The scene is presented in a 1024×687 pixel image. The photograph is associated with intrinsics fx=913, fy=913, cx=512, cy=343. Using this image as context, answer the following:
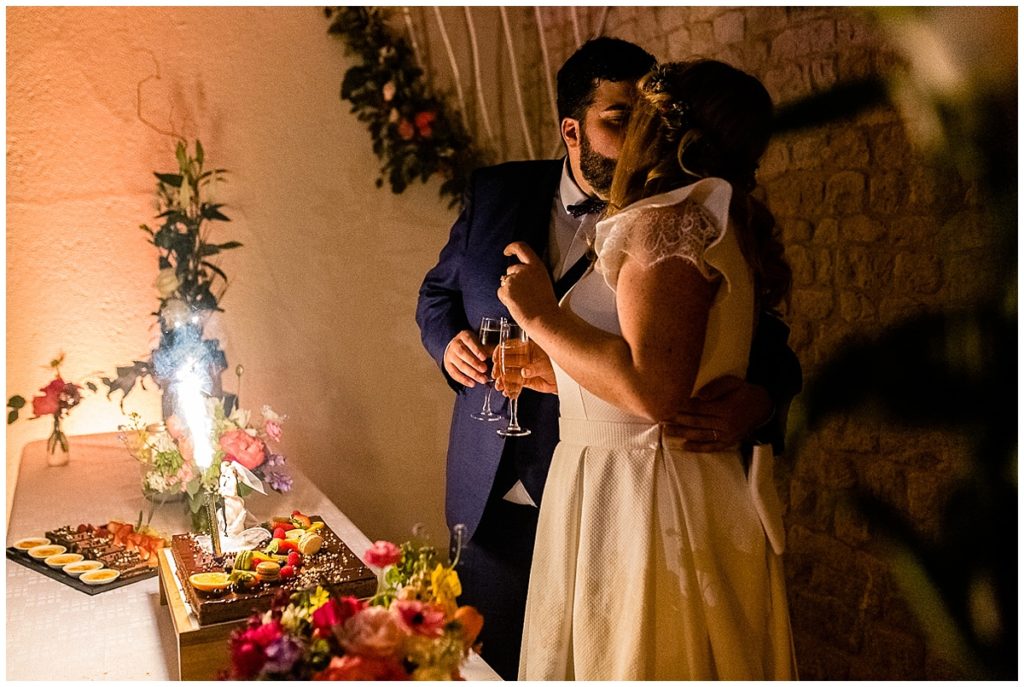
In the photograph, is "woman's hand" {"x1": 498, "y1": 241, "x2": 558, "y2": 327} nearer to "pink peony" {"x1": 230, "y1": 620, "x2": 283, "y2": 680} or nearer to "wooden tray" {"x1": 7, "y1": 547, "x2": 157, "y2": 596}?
"pink peony" {"x1": 230, "y1": 620, "x2": 283, "y2": 680}

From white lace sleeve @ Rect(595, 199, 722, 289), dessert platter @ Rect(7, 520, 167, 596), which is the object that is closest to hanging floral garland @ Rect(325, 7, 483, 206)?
dessert platter @ Rect(7, 520, 167, 596)

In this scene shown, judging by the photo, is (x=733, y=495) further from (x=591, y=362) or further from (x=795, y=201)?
(x=795, y=201)

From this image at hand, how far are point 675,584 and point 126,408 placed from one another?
7.12 feet

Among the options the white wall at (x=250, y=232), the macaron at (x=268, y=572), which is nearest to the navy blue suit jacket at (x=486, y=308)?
the macaron at (x=268, y=572)

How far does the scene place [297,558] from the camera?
58.1 inches

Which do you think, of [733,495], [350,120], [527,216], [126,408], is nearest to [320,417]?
[126,408]

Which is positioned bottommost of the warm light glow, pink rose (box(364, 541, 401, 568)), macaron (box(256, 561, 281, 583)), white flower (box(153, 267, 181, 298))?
macaron (box(256, 561, 281, 583))

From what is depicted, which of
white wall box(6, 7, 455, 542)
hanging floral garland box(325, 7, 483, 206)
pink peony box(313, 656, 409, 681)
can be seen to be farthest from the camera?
hanging floral garland box(325, 7, 483, 206)

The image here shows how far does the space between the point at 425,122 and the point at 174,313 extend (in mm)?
1098

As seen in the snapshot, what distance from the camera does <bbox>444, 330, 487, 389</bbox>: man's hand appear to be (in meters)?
1.85

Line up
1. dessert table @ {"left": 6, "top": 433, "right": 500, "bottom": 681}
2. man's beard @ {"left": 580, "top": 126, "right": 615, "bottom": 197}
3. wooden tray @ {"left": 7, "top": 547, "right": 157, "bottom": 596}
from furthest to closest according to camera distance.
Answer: man's beard @ {"left": 580, "top": 126, "right": 615, "bottom": 197} → wooden tray @ {"left": 7, "top": 547, "right": 157, "bottom": 596} → dessert table @ {"left": 6, "top": 433, "right": 500, "bottom": 681}

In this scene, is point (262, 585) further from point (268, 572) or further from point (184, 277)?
point (184, 277)

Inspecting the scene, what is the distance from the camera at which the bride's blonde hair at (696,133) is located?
1304 mm

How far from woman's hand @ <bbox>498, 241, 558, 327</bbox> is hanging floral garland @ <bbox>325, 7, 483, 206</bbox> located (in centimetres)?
187
